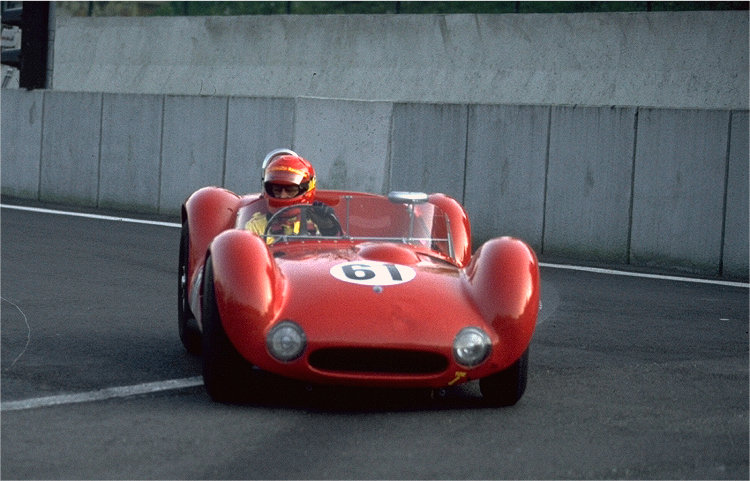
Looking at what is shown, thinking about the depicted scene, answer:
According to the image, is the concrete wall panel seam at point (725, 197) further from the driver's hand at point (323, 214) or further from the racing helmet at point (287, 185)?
the driver's hand at point (323, 214)

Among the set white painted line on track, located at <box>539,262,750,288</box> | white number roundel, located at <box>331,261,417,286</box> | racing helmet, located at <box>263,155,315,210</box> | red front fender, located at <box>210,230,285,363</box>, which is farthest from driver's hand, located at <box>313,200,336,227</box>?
white painted line on track, located at <box>539,262,750,288</box>

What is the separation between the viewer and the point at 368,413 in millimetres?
6711

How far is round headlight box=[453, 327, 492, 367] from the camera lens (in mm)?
6719

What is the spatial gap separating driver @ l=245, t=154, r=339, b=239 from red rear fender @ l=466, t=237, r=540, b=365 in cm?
122

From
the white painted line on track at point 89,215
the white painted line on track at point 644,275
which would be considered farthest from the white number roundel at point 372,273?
the white painted line on track at point 89,215

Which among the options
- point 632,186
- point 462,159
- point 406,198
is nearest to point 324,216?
point 406,198

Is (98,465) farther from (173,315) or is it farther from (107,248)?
(107,248)

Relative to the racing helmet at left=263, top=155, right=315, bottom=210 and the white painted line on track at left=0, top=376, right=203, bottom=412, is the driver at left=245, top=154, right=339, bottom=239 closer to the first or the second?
the racing helmet at left=263, top=155, right=315, bottom=210

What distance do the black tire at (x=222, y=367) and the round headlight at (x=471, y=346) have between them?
100cm

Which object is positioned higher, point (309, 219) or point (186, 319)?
point (309, 219)

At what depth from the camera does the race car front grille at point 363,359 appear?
6605mm

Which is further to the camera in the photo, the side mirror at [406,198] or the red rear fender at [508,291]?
the side mirror at [406,198]

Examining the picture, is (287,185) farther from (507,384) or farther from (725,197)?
(725,197)

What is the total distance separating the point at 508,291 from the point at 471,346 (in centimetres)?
44
